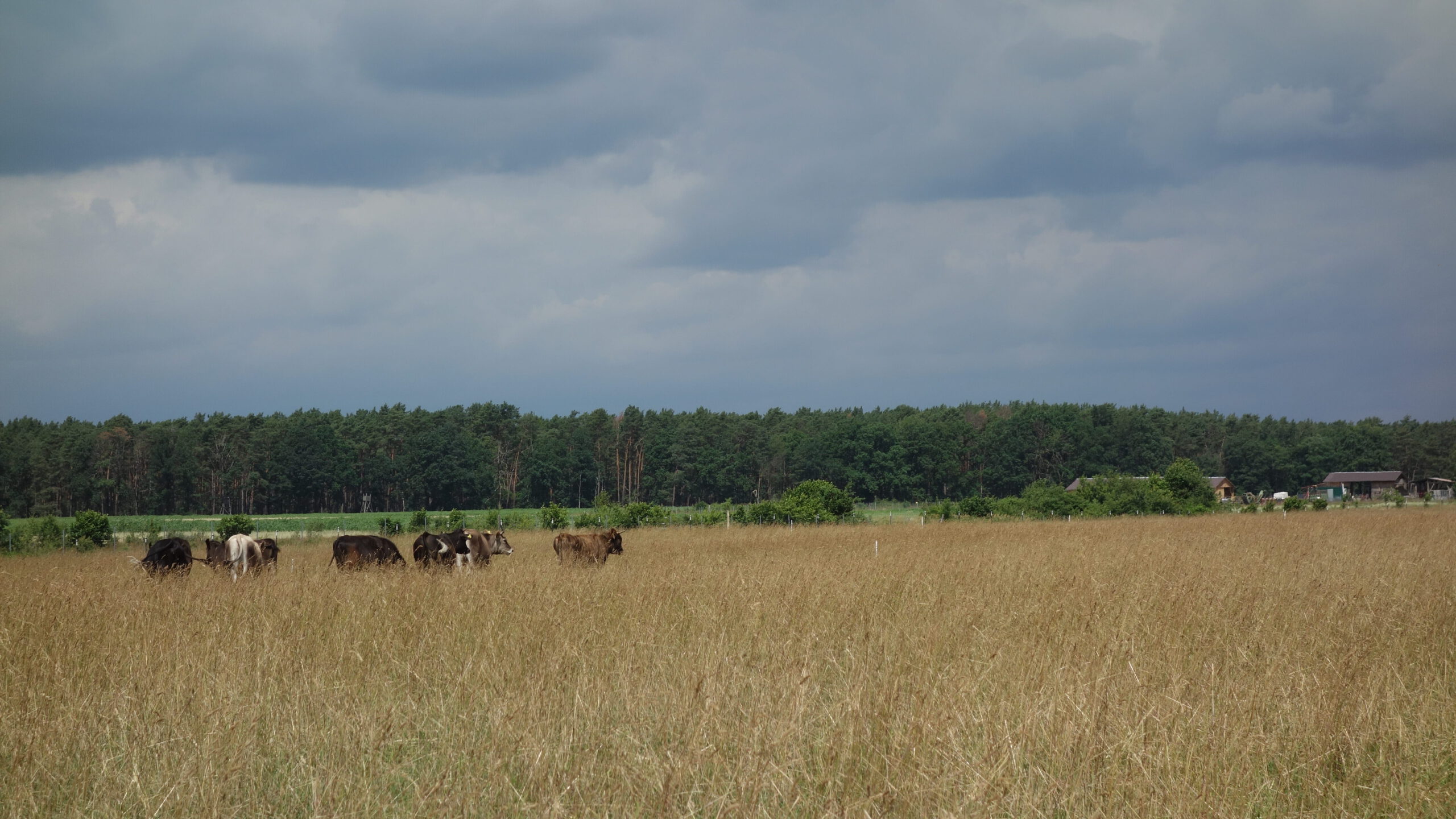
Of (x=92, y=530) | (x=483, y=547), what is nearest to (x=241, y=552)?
(x=483, y=547)

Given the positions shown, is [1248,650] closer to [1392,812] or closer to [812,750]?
[1392,812]

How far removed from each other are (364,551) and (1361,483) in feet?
421

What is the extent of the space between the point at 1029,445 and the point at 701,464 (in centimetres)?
3996

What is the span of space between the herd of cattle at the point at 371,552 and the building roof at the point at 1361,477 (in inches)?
4810

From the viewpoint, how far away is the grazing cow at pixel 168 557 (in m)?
13.6

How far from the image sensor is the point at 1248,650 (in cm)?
697

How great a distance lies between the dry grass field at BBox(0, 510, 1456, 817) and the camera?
404 centimetres

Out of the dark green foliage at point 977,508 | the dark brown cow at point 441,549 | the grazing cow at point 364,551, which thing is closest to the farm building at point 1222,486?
the dark green foliage at point 977,508

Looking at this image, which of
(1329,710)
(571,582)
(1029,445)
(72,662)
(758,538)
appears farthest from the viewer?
(1029,445)

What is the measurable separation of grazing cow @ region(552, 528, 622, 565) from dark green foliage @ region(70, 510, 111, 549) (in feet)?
74.6

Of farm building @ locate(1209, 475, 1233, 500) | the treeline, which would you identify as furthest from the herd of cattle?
farm building @ locate(1209, 475, 1233, 500)

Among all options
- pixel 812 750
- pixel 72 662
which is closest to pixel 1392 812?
pixel 812 750

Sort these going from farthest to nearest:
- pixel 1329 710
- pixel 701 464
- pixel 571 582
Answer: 1. pixel 701 464
2. pixel 571 582
3. pixel 1329 710

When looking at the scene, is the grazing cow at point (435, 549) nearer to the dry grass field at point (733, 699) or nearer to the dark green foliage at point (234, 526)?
the dry grass field at point (733, 699)
